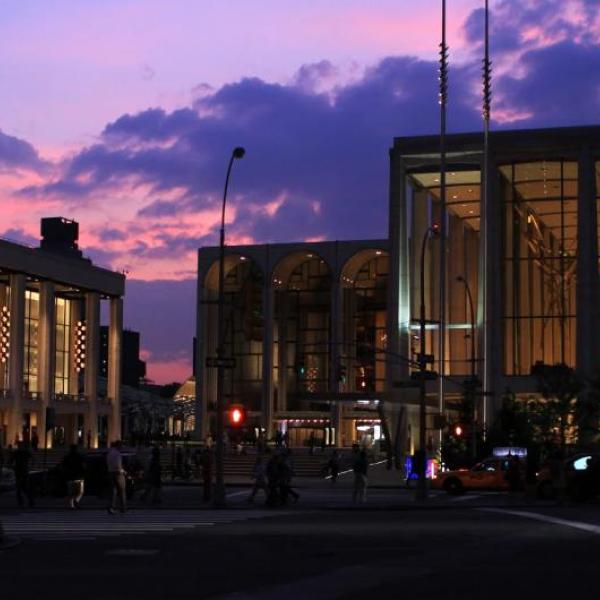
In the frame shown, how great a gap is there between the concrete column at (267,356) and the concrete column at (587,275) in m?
44.7

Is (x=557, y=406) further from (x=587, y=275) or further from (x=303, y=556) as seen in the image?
(x=303, y=556)

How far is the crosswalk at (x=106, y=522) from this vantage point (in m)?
25.1

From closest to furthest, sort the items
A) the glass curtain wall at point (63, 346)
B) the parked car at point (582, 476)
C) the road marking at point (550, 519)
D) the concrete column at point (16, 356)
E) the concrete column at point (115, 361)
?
1. the road marking at point (550, 519)
2. the parked car at point (582, 476)
3. the concrete column at point (16, 356)
4. the concrete column at point (115, 361)
5. the glass curtain wall at point (63, 346)

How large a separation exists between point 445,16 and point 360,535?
44.0 meters

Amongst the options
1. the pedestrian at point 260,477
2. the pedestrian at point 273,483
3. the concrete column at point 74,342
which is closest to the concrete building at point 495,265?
the pedestrian at point 260,477

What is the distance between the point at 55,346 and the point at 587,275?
43942 mm

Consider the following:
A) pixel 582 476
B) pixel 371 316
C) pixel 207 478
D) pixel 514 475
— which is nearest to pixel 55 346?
pixel 371 316

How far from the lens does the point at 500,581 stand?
15.5m

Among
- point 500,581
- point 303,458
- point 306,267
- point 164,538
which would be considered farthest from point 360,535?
point 306,267

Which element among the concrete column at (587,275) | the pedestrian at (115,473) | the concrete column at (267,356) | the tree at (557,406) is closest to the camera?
the pedestrian at (115,473)

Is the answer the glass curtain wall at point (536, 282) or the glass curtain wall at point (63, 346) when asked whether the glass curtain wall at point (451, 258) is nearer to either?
the glass curtain wall at point (536, 282)

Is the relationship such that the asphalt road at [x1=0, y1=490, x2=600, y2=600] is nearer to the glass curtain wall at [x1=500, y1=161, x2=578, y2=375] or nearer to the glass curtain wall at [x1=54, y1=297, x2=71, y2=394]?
the glass curtain wall at [x1=500, y1=161, x2=578, y2=375]

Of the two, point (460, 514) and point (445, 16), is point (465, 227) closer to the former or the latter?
point (445, 16)

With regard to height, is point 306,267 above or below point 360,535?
above
